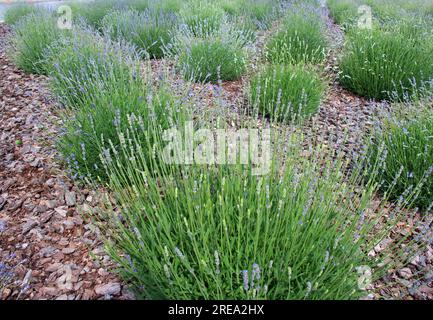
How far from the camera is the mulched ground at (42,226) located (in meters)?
2.01

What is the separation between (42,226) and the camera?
242 centimetres

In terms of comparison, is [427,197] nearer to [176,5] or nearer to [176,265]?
[176,265]

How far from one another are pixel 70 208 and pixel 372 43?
398 centimetres

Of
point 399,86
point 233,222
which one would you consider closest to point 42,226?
point 233,222

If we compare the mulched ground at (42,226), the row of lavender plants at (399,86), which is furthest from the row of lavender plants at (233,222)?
the row of lavender plants at (399,86)

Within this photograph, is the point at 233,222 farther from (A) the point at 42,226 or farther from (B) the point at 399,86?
(B) the point at 399,86

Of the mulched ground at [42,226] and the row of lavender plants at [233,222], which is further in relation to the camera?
the mulched ground at [42,226]

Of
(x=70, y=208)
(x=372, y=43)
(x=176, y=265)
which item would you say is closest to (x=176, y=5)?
(x=372, y=43)

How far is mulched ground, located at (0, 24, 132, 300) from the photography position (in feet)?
6.59

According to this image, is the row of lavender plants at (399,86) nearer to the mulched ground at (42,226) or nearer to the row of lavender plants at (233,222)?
the row of lavender plants at (233,222)

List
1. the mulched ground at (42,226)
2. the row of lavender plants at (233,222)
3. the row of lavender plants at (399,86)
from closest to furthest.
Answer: the row of lavender plants at (233,222) < the mulched ground at (42,226) < the row of lavender plants at (399,86)

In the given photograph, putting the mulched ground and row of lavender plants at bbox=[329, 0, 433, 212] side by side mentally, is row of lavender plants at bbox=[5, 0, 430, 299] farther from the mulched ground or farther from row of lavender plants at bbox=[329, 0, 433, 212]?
row of lavender plants at bbox=[329, 0, 433, 212]

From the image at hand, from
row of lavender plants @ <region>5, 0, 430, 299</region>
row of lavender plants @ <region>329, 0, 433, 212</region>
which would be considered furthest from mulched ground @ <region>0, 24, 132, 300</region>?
row of lavender plants @ <region>329, 0, 433, 212</region>

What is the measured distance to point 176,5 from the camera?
304 inches
